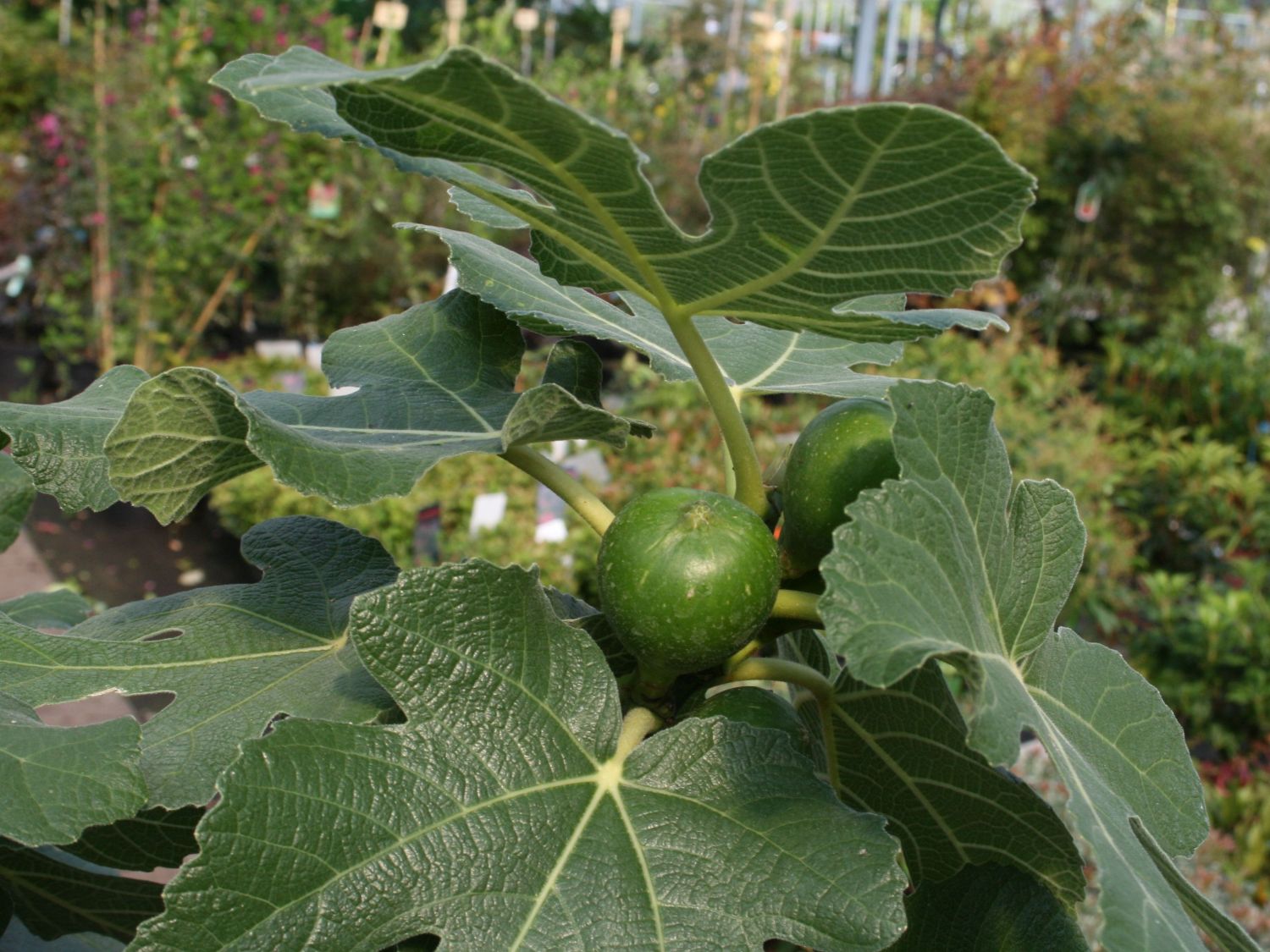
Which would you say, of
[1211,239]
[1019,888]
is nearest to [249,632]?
[1019,888]

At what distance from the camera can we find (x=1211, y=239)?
951 centimetres

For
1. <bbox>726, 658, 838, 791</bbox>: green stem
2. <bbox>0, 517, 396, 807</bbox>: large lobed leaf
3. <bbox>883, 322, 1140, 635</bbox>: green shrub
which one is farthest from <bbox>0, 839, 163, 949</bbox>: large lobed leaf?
<bbox>883, 322, 1140, 635</bbox>: green shrub

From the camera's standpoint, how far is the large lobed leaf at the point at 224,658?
62 centimetres

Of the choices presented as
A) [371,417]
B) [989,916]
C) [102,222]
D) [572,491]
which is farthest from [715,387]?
[102,222]

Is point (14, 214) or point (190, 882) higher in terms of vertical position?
point (190, 882)

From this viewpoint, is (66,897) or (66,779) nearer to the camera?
(66,779)

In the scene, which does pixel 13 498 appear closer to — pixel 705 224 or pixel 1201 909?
pixel 1201 909

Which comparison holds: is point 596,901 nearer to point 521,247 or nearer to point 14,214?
point 521,247

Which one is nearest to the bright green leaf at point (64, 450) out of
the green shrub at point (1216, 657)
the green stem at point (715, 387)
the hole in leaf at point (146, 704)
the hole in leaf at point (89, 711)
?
the green stem at point (715, 387)

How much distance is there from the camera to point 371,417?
2.44ft

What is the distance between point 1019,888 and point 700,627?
0.26 m

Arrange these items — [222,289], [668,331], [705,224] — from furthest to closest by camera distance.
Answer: [222,289] < [705,224] < [668,331]

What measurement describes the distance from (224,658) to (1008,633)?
431 mm

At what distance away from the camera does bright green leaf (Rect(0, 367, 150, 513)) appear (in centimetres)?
65
